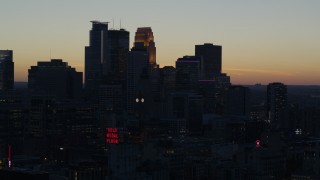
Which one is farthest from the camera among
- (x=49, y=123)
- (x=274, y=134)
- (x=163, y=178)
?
(x=49, y=123)

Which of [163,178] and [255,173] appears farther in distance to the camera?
[255,173]

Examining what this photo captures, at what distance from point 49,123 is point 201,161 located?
6786cm

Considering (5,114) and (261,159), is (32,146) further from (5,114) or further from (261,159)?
(261,159)

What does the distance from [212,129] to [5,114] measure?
212 ft

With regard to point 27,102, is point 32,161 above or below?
below

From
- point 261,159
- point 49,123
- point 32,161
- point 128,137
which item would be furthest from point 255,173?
point 49,123

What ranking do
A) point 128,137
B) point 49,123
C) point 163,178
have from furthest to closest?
1. point 49,123
2. point 128,137
3. point 163,178

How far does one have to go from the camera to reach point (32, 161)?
123 meters

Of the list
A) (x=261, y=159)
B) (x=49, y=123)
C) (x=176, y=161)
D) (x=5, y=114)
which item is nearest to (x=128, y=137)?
(x=176, y=161)

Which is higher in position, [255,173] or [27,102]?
[27,102]

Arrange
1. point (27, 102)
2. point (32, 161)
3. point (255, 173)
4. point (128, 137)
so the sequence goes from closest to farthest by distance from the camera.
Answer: point (255, 173) → point (32, 161) → point (128, 137) → point (27, 102)

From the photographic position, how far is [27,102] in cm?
19762

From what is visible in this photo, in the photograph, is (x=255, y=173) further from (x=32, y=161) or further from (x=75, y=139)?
(x=75, y=139)

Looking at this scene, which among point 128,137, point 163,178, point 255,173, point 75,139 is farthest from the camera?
point 75,139
